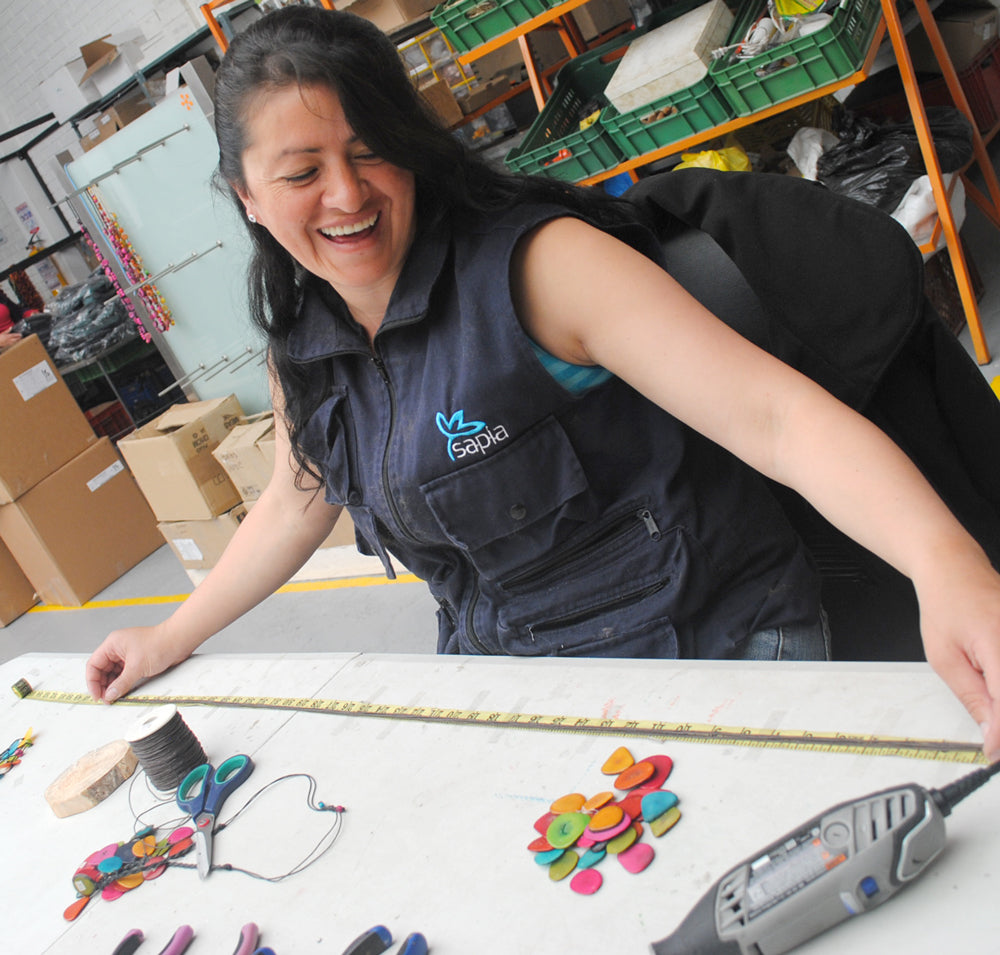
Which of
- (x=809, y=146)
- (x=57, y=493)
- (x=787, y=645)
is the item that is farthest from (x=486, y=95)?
(x=787, y=645)

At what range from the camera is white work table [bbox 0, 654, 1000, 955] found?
0.74 m

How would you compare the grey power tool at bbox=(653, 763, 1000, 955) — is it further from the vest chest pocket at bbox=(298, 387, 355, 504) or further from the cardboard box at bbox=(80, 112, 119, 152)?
the cardboard box at bbox=(80, 112, 119, 152)

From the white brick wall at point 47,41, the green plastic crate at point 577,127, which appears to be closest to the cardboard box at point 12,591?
the white brick wall at point 47,41

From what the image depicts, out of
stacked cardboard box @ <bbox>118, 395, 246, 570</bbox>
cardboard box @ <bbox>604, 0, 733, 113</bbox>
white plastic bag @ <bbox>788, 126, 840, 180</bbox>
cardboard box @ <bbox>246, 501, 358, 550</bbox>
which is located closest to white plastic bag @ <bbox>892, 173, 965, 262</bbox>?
white plastic bag @ <bbox>788, 126, 840, 180</bbox>

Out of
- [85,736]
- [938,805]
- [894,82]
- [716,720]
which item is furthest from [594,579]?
[894,82]

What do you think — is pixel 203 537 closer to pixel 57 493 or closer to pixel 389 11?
→ pixel 57 493

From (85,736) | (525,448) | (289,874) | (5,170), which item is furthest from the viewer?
(5,170)

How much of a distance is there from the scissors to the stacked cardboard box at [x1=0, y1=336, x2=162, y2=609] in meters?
3.34

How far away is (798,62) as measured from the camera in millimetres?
2537

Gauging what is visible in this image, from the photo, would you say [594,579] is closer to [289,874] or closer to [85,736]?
[289,874]

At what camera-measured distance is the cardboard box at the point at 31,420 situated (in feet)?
13.3

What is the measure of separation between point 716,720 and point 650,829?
0.47 feet

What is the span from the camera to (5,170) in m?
7.51

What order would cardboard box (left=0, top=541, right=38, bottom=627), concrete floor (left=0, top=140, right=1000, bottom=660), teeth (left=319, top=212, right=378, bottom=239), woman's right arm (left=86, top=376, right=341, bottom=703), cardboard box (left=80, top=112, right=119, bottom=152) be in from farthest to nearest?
cardboard box (left=0, top=541, right=38, bottom=627) → cardboard box (left=80, top=112, right=119, bottom=152) → concrete floor (left=0, top=140, right=1000, bottom=660) → woman's right arm (left=86, top=376, right=341, bottom=703) → teeth (left=319, top=212, right=378, bottom=239)
